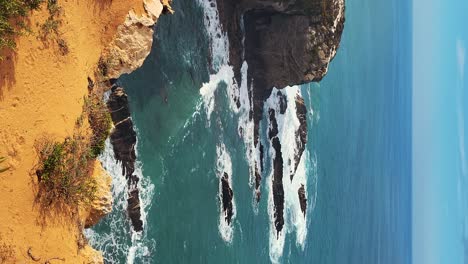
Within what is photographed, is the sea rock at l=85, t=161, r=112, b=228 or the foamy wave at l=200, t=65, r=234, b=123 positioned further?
the foamy wave at l=200, t=65, r=234, b=123

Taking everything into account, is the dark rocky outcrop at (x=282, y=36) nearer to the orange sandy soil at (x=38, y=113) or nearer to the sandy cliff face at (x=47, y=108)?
the sandy cliff face at (x=47, y=108)

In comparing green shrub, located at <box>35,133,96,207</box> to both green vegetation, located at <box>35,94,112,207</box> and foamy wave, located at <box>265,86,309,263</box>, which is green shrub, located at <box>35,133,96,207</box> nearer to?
green vegetation, located at <box>35,94,112,207</box>

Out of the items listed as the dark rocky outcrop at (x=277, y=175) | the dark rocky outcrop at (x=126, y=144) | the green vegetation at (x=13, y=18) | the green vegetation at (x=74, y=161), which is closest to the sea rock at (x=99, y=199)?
the green vegetation at (x=74, y=161)

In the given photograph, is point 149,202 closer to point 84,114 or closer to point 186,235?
point 186,235

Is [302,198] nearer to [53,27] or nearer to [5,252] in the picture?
[53,27]

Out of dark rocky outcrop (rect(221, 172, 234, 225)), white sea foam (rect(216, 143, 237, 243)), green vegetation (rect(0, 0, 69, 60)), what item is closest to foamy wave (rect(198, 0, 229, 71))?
white sea foam (rect(216, 143, 237, 243))

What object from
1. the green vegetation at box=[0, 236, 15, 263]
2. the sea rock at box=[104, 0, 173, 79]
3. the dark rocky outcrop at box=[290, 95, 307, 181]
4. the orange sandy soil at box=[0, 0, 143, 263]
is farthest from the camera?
the dark rocky outcrop at box=[290, 95, 307, 181]
